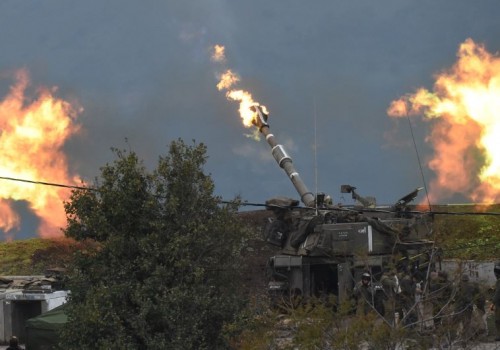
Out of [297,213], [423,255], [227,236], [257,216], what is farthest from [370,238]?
[257,216]

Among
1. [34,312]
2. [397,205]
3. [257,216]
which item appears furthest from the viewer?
[257,216]

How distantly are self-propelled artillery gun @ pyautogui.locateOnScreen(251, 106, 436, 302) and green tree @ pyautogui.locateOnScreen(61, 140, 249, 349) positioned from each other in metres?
7.83

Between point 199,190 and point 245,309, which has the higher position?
point 199,190

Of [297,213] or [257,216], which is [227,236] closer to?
[297,213]

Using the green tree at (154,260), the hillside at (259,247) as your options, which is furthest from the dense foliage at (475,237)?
the green tree at (154,260)

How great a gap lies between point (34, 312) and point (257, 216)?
19.6m

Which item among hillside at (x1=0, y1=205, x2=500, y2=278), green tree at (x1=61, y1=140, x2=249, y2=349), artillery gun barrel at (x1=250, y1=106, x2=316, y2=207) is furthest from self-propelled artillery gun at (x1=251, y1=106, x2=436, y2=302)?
green tree at (x1=61, y1=140, x2=249, y2=349)

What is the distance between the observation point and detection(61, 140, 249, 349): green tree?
449 inches

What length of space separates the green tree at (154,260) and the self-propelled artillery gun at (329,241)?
7.83 metres

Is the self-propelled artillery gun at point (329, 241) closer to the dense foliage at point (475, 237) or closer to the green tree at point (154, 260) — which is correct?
the green tree at point (154, 260)

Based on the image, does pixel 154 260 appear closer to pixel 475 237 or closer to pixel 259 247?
pixel 259 247

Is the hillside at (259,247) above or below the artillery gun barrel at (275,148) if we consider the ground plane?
below

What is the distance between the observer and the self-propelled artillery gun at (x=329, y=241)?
20047mm

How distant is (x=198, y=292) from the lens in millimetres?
11742
